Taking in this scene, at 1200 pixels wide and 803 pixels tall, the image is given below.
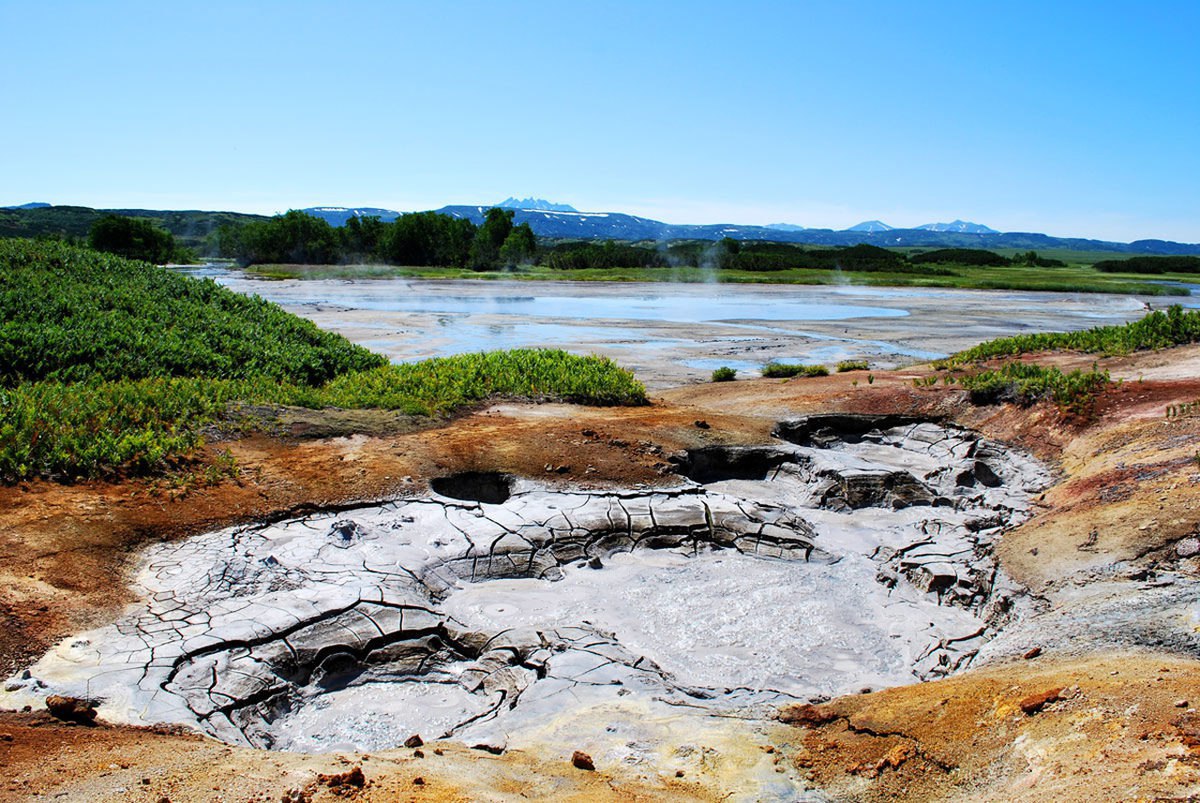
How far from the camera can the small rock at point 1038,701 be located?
16.1 ft

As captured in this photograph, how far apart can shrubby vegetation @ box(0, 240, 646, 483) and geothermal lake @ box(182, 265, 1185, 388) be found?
5.63m

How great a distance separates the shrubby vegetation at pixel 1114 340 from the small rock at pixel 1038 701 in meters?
12.5

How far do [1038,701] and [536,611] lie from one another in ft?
12.7

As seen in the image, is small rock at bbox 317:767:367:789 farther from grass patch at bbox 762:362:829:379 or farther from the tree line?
the tree line

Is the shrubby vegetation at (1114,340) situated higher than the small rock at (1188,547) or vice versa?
the shrubby vegetation at (1114,340)

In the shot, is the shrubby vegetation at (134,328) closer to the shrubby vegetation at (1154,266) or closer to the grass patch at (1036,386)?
the grass patch at (1036,386)

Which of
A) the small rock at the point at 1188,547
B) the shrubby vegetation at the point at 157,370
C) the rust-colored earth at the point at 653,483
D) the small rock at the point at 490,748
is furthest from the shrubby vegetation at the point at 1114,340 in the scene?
the small rock at the point at 490,748

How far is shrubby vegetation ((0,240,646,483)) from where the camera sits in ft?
30.9

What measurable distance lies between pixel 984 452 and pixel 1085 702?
787 centimetres

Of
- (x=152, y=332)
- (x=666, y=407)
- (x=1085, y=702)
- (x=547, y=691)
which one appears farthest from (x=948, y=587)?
(x=152, y=332)

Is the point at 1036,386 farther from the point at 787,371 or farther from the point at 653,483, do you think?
the point at 653,483

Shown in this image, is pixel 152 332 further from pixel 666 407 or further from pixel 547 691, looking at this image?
pixel 547 691

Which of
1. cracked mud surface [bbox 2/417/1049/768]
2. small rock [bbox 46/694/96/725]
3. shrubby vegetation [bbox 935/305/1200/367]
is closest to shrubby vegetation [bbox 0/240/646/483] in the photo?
cracked mud surface [bbox 2/417/1049/768]

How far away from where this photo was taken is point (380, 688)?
253 inches
